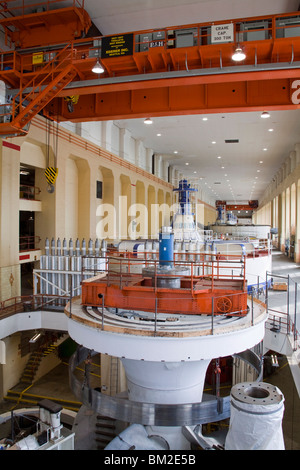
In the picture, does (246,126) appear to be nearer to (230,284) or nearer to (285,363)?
(285,363)

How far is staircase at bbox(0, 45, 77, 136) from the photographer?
966 centimetres

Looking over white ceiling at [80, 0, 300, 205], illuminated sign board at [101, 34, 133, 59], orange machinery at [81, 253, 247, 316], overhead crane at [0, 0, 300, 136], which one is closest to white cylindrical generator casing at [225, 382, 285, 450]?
orange machinery at [81, 253, 247, 316]

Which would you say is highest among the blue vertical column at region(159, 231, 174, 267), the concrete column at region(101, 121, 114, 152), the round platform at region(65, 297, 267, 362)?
the concrete column at region(101, 121, 114, 152)

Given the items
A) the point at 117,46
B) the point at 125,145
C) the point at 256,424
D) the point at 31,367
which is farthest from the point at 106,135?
the point at 256,424

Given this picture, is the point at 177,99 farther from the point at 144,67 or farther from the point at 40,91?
the point at 40,91

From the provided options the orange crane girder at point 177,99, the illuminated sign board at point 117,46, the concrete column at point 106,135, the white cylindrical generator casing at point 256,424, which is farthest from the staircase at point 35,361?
the concrete column at point 106,135

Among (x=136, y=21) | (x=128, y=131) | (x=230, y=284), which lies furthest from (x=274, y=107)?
(x=128, y=131)

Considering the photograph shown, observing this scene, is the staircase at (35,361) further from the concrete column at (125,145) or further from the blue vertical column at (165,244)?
the concrete column at (125,145)

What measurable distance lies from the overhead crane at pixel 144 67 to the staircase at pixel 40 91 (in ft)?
0.09

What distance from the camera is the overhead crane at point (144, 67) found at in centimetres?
888

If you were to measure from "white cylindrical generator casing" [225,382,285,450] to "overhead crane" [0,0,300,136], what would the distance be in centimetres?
803

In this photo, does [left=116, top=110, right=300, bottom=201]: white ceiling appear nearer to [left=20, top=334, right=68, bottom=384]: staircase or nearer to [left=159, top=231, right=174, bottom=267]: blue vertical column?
[left=20, top=334, right=68, bottom=384]: staircase

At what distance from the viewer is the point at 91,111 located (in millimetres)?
12445
